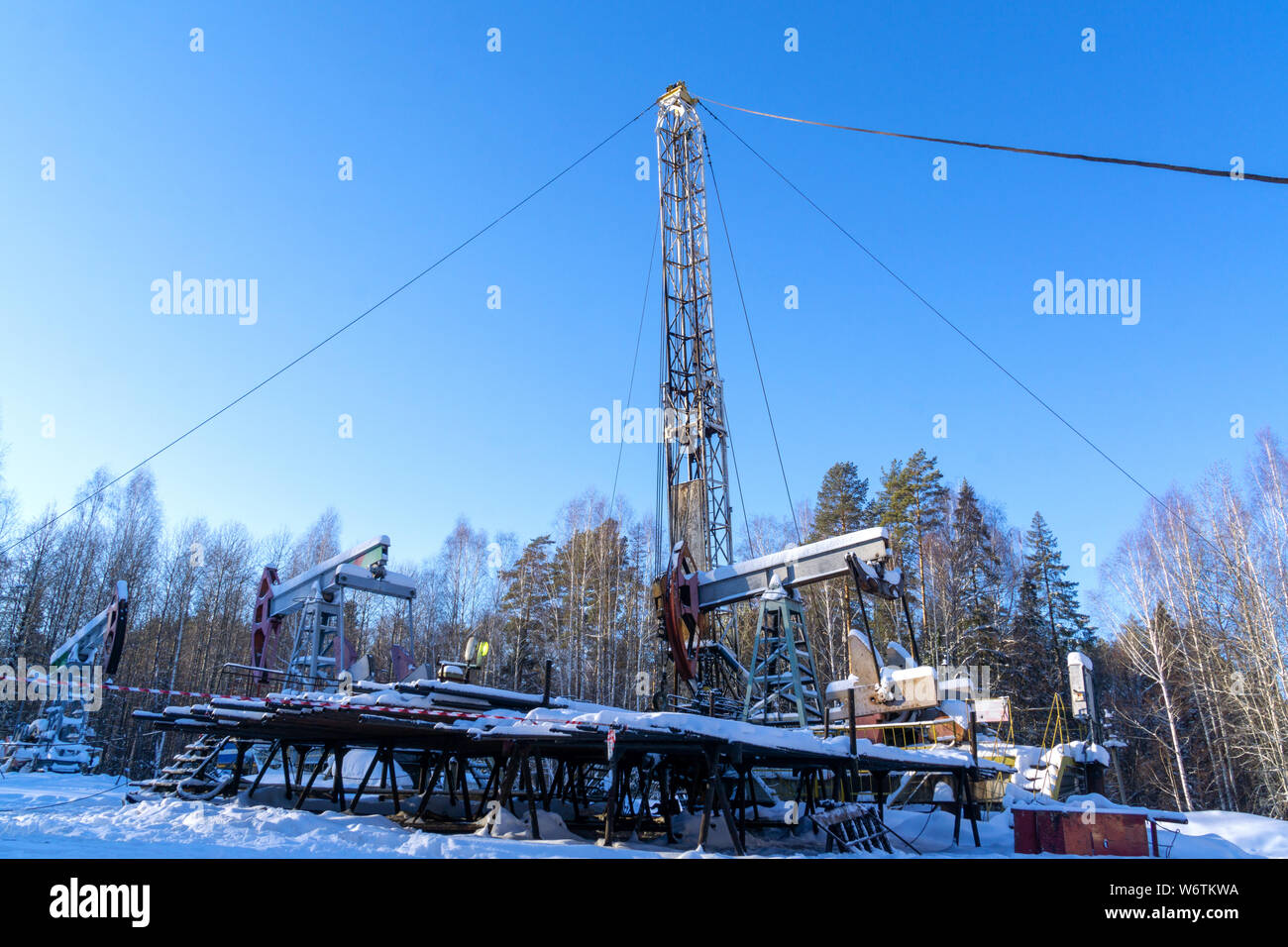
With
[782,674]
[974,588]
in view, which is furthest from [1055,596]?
[782,674]

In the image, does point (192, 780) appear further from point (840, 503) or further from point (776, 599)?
point (840, 503)

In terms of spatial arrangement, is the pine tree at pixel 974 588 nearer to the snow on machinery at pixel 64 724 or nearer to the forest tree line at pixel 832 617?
the forest tree line at pixel 832 617

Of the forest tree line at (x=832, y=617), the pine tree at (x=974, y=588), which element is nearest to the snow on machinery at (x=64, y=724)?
the forest tree line at (x=832, y=617)

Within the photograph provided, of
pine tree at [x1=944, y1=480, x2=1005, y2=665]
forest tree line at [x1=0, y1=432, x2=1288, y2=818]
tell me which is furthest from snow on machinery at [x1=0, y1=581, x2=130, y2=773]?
pine tree at [x1=944, y1=480, x2=1005, y2=665]

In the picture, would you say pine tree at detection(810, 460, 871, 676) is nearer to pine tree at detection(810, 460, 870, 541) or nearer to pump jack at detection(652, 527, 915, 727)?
pine tree at detection(810, 460, 870, 541)

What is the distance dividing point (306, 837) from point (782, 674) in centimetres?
1231

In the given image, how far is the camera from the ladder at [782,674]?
1942 centimetres

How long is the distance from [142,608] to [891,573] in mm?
44989

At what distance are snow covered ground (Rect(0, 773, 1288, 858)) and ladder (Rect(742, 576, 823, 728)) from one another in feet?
10.8

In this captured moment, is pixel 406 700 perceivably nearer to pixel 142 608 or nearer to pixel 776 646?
pixel 776 646

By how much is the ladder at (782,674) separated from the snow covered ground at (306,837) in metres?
3.31

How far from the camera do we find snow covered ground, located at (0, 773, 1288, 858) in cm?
962

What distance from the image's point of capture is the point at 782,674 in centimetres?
2036
